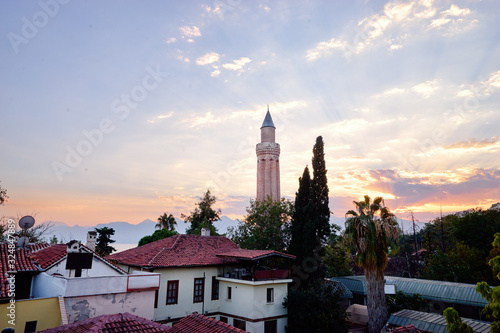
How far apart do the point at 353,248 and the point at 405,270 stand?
30.8 meters

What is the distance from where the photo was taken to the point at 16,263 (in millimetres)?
14742

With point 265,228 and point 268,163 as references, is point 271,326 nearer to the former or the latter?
point 265,228

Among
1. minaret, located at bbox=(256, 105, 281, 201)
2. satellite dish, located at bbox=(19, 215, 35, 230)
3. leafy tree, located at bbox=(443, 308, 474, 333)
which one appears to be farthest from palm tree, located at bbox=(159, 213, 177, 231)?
leafy tree, located at bbox=(443, 308, 474, 333)

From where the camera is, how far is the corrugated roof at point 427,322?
58.3 ft

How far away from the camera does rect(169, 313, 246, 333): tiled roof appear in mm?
13141

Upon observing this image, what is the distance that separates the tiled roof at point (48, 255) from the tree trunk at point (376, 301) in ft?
61.5

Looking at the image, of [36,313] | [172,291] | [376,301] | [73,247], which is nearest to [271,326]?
[172,291]

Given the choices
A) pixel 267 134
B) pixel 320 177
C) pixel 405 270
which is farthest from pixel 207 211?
pixel 405 270

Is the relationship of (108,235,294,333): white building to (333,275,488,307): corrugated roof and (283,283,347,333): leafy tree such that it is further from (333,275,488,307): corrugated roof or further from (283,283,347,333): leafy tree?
(333,275,488,307): corrugated roof

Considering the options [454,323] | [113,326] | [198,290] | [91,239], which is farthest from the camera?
[198,290]

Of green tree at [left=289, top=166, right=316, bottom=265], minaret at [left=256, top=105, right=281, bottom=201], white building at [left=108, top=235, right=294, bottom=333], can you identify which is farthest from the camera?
minaret at [left=256, top=105, right=281, bottom=201]

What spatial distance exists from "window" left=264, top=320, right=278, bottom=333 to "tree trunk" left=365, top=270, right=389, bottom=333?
6.44 metres

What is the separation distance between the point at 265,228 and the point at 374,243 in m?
15.2

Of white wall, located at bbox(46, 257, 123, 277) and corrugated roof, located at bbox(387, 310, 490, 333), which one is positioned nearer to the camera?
white wall, located at bbox(46, 257, 123, 277)
